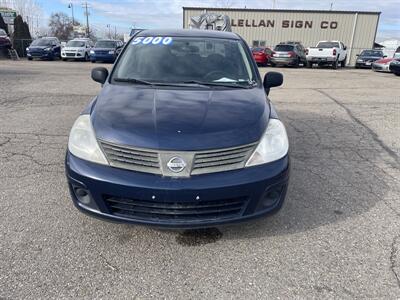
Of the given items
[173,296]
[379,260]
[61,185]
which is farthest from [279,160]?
[61,185]

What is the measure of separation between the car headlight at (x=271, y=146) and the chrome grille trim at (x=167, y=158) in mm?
99

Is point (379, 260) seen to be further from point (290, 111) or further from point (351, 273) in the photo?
point (290, 111)

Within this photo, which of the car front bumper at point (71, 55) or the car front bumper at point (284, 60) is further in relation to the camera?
the car front bumper at point (284, 60)

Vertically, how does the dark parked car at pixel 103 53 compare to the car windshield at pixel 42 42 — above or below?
below

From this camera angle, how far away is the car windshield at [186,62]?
3717 millimetres

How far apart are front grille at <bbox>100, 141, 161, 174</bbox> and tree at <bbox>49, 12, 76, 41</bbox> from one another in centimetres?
7885

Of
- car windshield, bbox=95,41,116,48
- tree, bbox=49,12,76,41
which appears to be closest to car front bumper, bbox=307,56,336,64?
car windshield, bbox=95,41,116,48

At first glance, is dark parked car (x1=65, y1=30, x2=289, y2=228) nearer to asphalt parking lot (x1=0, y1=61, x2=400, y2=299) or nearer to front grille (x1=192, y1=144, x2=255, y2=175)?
front grille (x1=192, y1=144, x2=255, y2=175)

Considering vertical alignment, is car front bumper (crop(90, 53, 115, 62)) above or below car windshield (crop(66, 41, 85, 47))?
below

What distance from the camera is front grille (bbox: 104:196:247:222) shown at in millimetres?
2562

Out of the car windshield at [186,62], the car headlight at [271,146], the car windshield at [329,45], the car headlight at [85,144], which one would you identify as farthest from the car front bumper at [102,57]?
the car headlight at [271,146]

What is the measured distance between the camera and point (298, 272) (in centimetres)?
259

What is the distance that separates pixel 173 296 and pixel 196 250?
534 millimetres

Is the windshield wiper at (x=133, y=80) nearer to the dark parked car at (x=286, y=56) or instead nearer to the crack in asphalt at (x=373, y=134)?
the crack in asphalt at (x=373, y=134)
